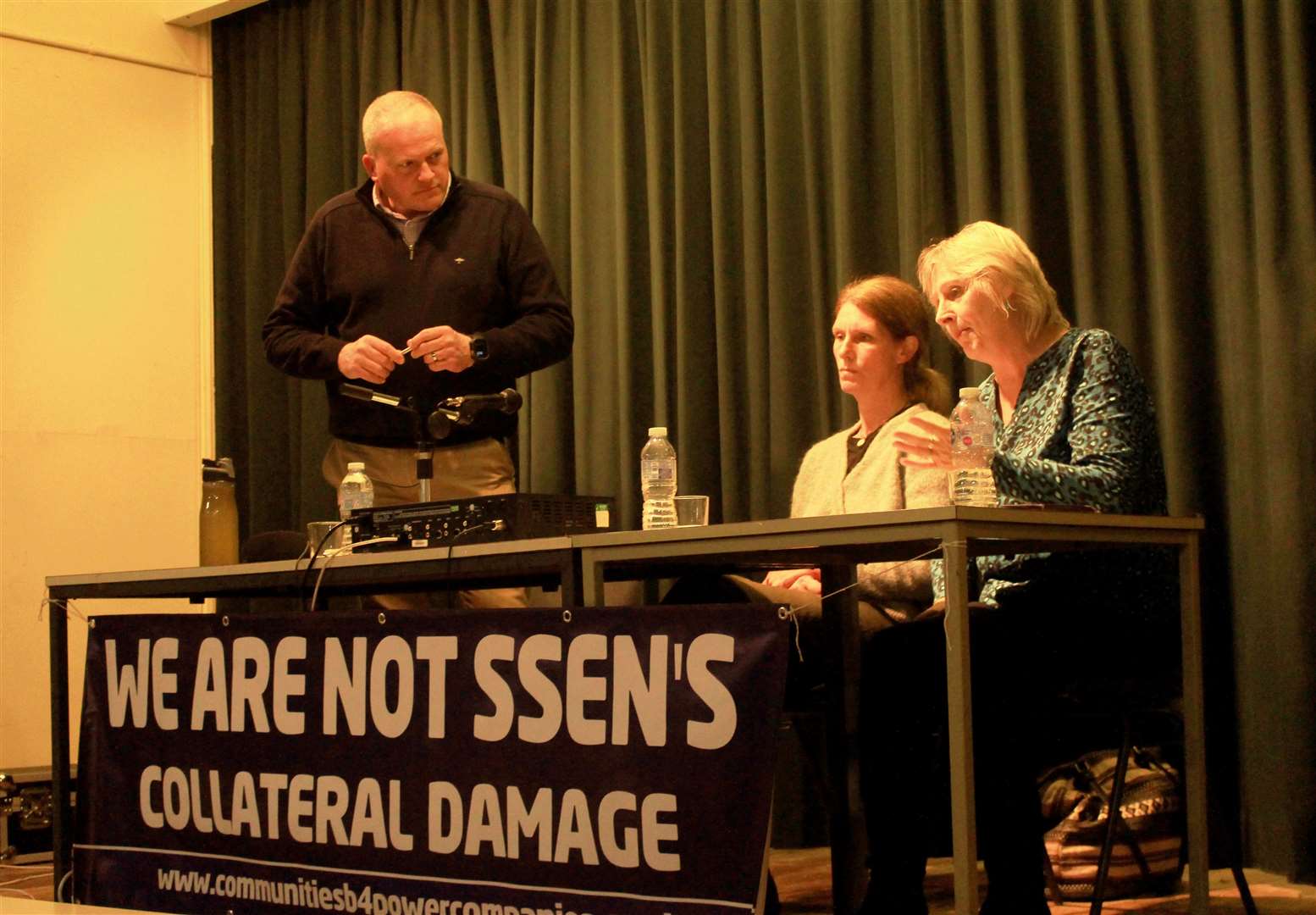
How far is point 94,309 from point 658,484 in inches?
120

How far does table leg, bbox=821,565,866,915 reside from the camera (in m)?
2.38

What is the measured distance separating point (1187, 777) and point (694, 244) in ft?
6.97

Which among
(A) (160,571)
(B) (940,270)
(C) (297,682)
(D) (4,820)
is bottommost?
(D) (4,820)

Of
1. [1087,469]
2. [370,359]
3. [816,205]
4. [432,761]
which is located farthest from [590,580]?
[816,205]

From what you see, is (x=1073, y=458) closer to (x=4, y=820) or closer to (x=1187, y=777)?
(x=1187, y=777)

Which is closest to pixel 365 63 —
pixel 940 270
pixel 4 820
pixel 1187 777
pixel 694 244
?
pixel 694 244

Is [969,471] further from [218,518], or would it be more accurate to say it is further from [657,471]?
[218,518]

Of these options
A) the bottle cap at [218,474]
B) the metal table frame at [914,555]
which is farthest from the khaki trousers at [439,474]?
the metal table frame at [914,555]

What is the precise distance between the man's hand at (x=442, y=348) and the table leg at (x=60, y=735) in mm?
855

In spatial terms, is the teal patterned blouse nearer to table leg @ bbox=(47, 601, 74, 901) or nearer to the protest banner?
the protest banner

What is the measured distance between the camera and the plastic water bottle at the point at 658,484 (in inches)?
98.2

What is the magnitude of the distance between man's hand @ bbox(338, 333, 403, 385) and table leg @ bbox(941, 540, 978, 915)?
1540mm

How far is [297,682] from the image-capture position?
7.73ft

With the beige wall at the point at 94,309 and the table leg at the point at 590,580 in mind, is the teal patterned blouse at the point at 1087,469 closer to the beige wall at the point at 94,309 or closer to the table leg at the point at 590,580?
the table leg at the point at 590,580
